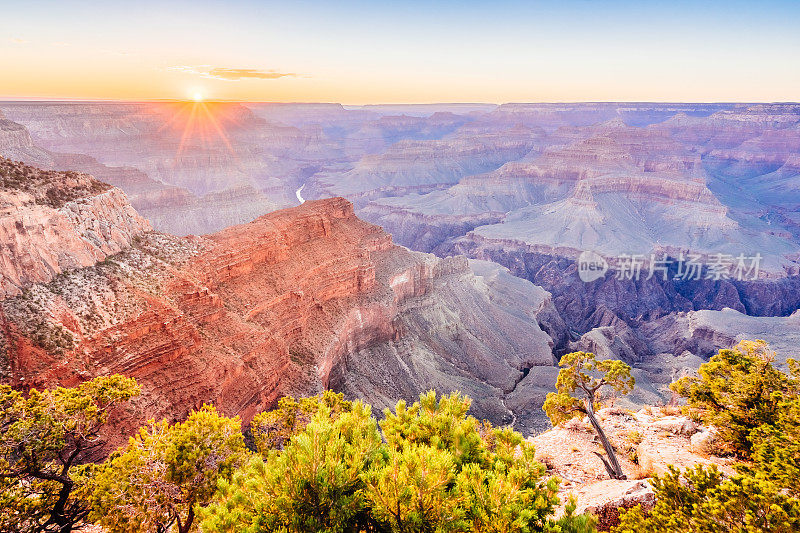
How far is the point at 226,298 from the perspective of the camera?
36125 mm

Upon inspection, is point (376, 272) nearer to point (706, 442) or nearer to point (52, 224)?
point (52, 224)

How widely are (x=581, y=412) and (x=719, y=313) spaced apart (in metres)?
74.7

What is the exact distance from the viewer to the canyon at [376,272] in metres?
26.2

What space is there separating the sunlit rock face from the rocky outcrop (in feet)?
3.46

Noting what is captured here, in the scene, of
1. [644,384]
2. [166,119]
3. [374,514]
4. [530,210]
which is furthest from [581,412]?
[166,119]

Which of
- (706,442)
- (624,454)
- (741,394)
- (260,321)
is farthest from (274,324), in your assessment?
(741,394)

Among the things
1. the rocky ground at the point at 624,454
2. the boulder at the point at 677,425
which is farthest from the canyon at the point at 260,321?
the boulder at the point at 677,425

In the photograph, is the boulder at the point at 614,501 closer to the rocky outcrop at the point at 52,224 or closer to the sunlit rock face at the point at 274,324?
the sunlit rock face at the point at 274,324

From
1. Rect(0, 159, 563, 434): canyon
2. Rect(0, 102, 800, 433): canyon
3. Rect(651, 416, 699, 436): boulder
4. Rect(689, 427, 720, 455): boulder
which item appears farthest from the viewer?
Rect(0, 102, 800, 433): canyon

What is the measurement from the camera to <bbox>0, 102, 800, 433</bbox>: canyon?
26234mm

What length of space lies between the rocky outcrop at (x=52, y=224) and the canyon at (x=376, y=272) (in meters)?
0.13

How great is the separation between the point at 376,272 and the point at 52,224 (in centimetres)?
3632

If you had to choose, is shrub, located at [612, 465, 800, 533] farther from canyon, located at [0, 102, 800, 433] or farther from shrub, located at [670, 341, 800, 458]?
canyon, located at [0, 102, 800, 433]

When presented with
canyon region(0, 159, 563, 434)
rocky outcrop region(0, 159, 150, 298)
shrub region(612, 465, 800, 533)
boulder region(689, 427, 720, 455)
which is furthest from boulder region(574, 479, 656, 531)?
rocky outcrop region(0, 159, 150, 298)
